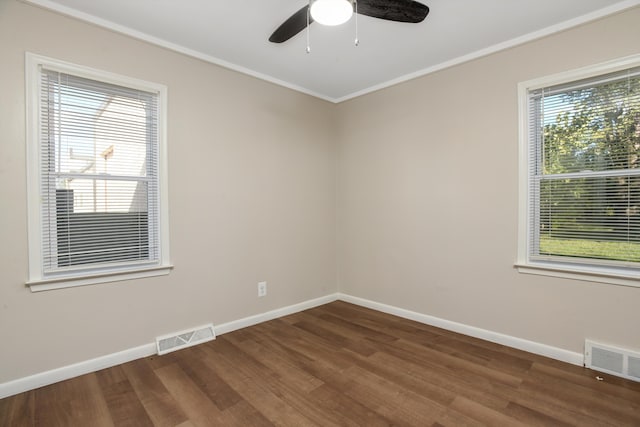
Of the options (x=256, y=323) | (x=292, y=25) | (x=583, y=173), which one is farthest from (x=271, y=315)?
(x=583, y=173)

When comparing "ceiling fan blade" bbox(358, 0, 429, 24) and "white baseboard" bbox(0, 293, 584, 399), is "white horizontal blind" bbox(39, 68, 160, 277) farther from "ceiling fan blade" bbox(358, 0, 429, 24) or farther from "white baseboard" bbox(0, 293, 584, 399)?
"ceiling fan blade" bbox(358, 0, 429, 24)

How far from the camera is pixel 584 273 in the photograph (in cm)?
235

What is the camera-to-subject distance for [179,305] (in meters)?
2.78

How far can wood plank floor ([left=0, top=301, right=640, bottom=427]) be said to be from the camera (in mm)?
1835

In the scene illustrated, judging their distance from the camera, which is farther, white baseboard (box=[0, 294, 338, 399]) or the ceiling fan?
white baseboard (box=[0, 294, 338, 399])

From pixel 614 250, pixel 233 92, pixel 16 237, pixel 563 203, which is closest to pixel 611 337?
pixel 614 250

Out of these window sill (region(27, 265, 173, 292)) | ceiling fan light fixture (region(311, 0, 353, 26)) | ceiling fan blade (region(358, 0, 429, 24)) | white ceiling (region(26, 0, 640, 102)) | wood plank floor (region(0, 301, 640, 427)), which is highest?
white ceiling (region(26, 0, 640, 102))

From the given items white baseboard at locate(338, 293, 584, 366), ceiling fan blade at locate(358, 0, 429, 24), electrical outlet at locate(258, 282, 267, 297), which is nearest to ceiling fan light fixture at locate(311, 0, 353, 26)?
ceiling fan blade at locate(358, 0, 429, 24)

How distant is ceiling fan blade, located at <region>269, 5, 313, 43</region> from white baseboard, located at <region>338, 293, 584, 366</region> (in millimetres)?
2803

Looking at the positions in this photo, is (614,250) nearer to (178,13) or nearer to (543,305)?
(543,305)

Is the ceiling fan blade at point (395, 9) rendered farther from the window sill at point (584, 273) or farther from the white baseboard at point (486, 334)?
the white baseboard at point (486, 334)

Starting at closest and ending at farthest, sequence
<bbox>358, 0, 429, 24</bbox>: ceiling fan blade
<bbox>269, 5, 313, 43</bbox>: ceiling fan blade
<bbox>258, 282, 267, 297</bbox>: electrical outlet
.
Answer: <bbox>358, 0, 429, 24</bbox>: ceiling fan blade < <bbox>269, 5, 313, 43</bbox>: ceiling fan blade < <bbox>258, 282, 267, 297</bbox>: electrical outlet

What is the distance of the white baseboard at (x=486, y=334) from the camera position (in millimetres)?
2441

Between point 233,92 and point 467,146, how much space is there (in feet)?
7.48
